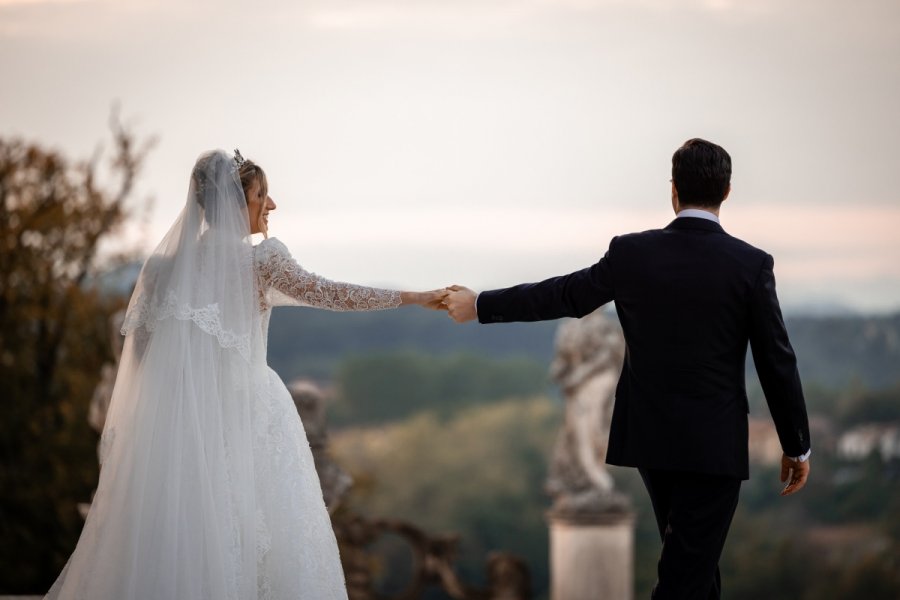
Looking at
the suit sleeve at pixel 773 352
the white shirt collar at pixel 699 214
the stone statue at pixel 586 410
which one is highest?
the white shirt collar at pixel 699 214

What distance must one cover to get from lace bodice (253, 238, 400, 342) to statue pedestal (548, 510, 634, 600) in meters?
6.31

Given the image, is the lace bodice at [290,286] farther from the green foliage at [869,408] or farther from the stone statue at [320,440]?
the green foliage at [869,408]

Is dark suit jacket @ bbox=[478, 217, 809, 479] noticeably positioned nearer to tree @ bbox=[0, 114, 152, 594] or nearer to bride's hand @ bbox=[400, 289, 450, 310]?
bride's hand @ bbox=[400, 289, 450, 310]

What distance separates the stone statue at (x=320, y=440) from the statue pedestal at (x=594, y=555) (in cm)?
458

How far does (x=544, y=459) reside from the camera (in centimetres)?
4147

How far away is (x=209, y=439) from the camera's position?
4820mm

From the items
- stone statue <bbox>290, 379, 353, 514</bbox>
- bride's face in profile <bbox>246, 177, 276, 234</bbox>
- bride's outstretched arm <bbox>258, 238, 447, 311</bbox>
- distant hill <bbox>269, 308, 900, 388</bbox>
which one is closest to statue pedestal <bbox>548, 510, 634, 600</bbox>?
stone statue <bbox>290, 379, 353, 514</bbox>

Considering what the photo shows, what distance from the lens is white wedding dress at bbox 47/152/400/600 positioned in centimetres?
465

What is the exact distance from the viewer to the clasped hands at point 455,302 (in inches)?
220

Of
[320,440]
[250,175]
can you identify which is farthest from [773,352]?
[320,440]

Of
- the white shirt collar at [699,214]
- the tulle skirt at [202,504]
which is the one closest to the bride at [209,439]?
the tulle skirt at [202,504]

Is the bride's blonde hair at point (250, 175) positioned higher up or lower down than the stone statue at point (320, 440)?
higher up

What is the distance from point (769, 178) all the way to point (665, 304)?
28935 mm

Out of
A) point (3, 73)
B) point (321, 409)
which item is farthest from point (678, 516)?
point (3, 73)
